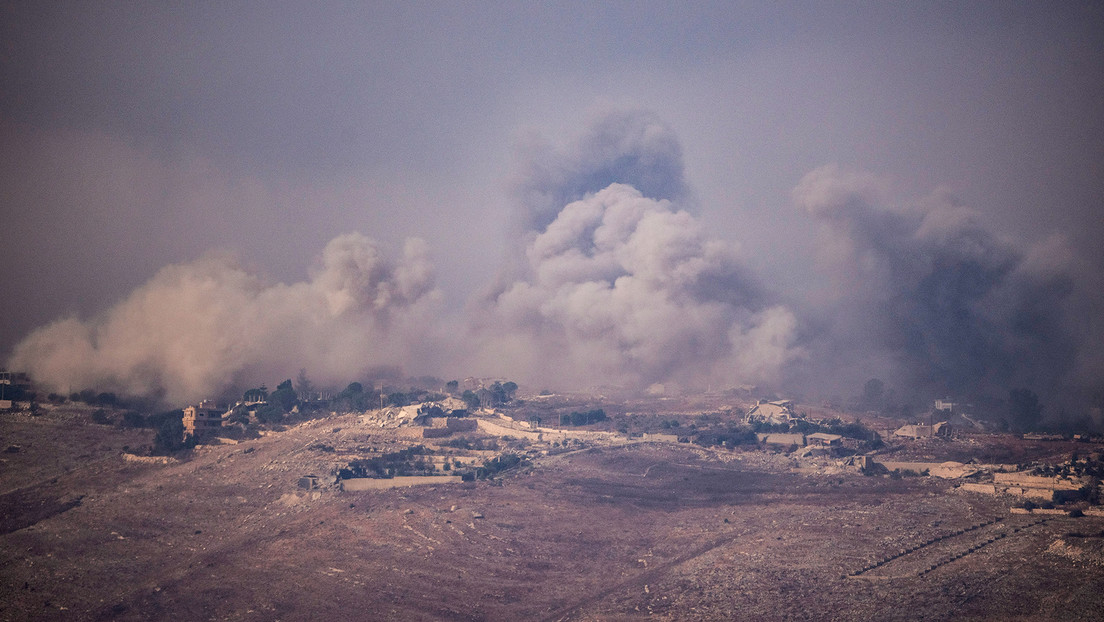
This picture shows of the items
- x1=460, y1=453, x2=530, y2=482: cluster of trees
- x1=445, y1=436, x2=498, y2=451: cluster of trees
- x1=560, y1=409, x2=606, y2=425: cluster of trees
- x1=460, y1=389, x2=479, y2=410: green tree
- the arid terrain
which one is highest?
x1=460, y1=389, x2=479, y2=410: green tree

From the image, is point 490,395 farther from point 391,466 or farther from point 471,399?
point 391,466

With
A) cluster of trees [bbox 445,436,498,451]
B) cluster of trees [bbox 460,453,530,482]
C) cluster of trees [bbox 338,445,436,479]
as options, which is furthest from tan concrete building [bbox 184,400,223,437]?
cluster of trees [bbox 460,453,530,482]

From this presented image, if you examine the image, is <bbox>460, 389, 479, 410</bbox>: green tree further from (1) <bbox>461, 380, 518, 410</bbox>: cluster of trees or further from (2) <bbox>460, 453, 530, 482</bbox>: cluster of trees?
(2) <bbox>460, 453, 530, 482</bbox>: cluster of trees

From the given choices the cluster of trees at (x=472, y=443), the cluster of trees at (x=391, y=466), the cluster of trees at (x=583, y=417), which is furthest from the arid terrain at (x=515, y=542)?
the cluster of trees at (x=583, y=417)

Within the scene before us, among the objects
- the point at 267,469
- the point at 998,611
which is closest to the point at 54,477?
the point at 267,469

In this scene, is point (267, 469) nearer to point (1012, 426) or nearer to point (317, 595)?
point (317, 595)

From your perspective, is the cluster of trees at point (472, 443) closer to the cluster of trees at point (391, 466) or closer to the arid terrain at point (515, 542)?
the arid terrain at point (515, 542)
